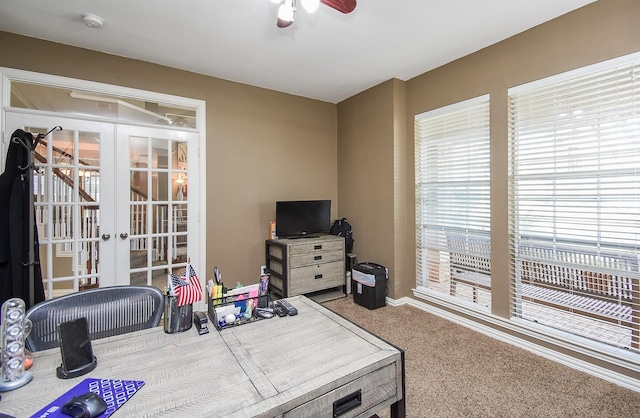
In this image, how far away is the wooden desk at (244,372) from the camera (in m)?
0.90

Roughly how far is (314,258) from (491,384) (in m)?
2.19

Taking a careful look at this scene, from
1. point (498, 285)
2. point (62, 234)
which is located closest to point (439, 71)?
point (498, 285)

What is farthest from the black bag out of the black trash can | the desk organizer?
the desk organizer

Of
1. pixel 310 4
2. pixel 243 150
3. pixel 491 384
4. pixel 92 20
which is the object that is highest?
pixel 92 20

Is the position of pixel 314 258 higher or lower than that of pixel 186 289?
lower

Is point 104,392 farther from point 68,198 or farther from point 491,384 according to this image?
point 68,198

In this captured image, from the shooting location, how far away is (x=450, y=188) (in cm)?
331

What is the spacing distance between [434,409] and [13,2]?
4.18m

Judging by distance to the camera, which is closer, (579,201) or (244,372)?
(244,372)

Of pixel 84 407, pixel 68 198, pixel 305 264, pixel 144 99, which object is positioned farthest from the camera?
pixel 305 264

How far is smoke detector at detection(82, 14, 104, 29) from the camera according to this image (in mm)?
2387

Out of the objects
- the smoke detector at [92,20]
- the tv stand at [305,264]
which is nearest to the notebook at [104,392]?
the tv stand at [305,264]

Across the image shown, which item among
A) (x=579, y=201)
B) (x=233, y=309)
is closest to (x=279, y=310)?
(x=233, y=309)

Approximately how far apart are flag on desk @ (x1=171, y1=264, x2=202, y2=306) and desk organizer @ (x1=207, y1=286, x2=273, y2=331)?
0.12m
